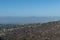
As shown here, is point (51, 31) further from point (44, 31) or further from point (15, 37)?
point (15, 37)

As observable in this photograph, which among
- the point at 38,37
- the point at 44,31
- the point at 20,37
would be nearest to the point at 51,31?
the point at 44,31

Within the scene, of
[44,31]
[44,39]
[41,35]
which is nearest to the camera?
[44,39]

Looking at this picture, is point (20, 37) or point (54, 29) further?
point (54, 29)

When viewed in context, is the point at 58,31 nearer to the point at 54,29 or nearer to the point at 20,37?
the point at 54,29

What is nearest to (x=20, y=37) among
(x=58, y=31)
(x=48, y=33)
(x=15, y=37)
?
(x=15, y=37)

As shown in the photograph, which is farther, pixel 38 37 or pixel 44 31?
pixel 44 31

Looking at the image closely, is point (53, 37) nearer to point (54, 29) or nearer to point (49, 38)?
point (49, 38)

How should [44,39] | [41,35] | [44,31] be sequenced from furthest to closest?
[44,31] < [41,35] < [44,39]
